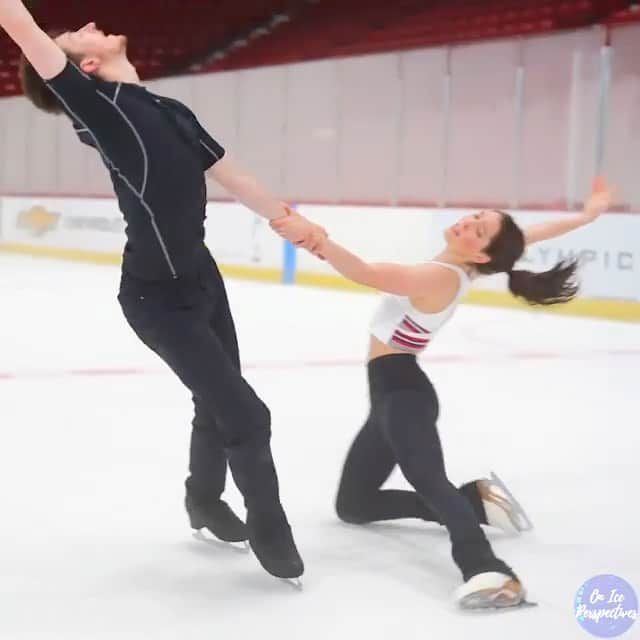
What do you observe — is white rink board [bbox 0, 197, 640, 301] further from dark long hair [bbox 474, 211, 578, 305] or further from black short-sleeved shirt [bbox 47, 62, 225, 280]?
black short-sleeved shirt [bbox 47, 62, 225, 280]

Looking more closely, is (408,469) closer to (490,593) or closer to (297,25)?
(490,593)

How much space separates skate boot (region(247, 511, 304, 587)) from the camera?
2.21 m

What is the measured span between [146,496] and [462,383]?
2252 mm

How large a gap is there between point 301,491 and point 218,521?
57 cm

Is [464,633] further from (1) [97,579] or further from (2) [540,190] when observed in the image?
(2) [540,190]

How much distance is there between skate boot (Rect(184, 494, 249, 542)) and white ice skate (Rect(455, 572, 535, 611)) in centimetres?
55

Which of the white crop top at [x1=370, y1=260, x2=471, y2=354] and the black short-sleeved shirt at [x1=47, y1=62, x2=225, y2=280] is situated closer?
the black short-sleeved shirt at [x1=47, y1=62, x2=225, y2=280]

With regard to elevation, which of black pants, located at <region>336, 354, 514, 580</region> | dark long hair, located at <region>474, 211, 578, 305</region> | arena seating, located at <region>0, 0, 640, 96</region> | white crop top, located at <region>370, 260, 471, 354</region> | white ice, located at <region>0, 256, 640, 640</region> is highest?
arena seating, located at <region>0, 0, 640, 96</region>

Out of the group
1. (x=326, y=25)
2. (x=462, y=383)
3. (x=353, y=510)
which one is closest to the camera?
(x=353, y=510)

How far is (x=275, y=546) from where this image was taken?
7.35ft

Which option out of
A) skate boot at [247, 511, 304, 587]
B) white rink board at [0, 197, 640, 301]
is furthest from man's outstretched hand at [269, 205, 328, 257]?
white rink board at [0, 197, 640, 301]

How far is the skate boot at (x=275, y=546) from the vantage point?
86.9 inches

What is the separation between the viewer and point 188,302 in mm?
2232

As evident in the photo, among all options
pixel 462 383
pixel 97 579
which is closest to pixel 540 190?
pixel 462 383
